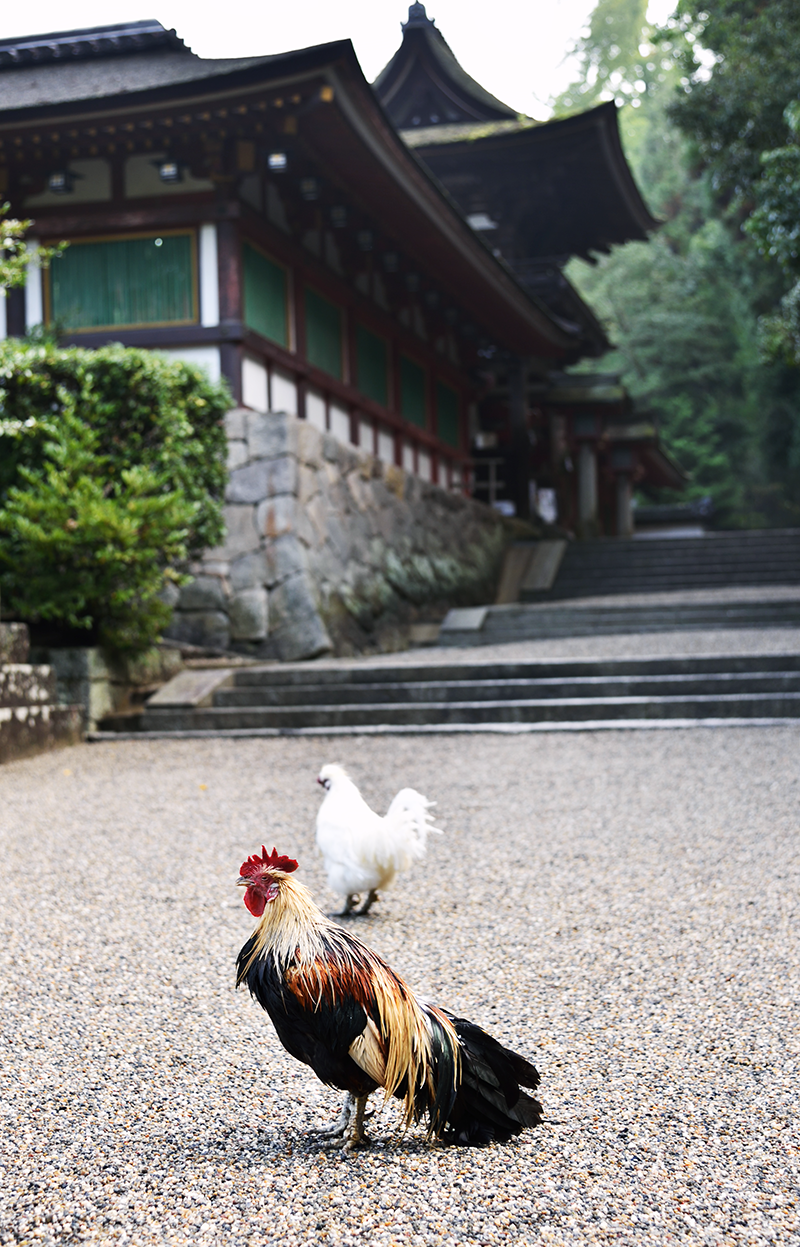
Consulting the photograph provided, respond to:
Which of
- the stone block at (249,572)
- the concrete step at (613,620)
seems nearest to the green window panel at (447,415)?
the concrete step at (613,620)

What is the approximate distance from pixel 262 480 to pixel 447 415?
23.5 feet

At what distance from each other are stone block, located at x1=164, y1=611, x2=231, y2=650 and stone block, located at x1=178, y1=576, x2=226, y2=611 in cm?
5

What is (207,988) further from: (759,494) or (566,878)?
(759,494)

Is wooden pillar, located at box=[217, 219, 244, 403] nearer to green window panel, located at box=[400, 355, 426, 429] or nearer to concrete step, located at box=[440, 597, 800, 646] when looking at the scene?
concrete step, located at box=[440, 597, 800, 646]

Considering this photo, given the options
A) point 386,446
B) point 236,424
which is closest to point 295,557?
point 236,424

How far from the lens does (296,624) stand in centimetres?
1037

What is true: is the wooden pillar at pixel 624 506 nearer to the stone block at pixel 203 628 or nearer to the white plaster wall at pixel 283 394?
the white plaster wall at pixel 283 394

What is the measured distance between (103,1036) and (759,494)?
3718 centimetres

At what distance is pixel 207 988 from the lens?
3.00 meters

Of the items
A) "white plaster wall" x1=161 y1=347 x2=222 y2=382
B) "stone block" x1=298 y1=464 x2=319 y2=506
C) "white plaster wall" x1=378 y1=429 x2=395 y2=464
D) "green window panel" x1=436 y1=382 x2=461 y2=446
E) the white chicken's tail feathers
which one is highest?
"green window panel" x1=436 y1=382 x2=461 y2=446

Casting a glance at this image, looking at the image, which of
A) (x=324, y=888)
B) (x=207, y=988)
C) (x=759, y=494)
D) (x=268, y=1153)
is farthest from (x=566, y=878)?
(x=759, y=494)

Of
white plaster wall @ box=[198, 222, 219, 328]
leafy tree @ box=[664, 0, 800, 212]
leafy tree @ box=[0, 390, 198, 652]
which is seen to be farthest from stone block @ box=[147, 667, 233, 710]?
leafy tree @ box=[664, 0, 800, 212]

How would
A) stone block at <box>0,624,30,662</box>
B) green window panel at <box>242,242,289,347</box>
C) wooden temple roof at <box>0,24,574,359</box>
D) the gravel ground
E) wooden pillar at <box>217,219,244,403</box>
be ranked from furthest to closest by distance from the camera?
green window panel at <box>242,242,289,347</box> < wooden pillar at <box>217,219,244,403</box> < wooden temple roof at <box>0,24,574,359</box> < stone block at <box>0,624,30,662</box> < the gravel ground

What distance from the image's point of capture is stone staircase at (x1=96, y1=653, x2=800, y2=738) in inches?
300
